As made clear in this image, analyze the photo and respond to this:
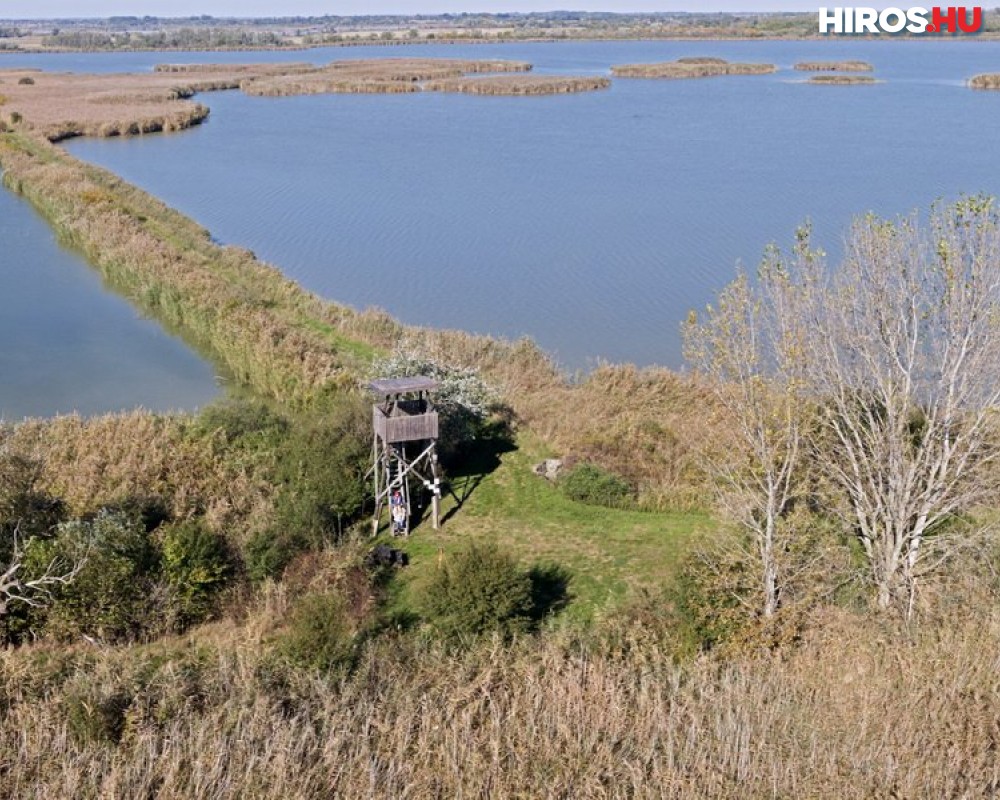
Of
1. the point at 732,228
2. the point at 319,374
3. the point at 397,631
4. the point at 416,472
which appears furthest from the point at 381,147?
the point at 397,631

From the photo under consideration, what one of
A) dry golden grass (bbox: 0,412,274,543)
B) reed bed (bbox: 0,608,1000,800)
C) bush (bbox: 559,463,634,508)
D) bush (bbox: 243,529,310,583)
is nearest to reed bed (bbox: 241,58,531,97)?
dry golden grass (bbox: 0,412,274,543)

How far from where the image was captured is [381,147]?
5709 centimetres

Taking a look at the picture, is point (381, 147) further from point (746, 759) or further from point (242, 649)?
point (746, 759)

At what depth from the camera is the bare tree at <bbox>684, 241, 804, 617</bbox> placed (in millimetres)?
10977

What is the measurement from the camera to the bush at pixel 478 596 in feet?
39.0

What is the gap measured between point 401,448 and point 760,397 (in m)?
6.71

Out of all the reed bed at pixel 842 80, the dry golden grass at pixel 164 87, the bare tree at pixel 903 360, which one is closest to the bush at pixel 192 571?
the bare tree at pixel 903 360

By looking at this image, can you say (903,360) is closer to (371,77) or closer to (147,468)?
(147,468)

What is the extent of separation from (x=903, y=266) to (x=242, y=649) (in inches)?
358

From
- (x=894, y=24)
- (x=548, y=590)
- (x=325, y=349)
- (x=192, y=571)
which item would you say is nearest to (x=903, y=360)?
(x=548, y=590)

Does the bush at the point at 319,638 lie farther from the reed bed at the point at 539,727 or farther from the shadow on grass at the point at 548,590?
the shadow on grass at the point at 548,590

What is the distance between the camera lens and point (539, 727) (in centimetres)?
857

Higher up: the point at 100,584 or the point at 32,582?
the point at 32,582

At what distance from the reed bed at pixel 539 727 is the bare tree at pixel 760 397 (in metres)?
1.54
